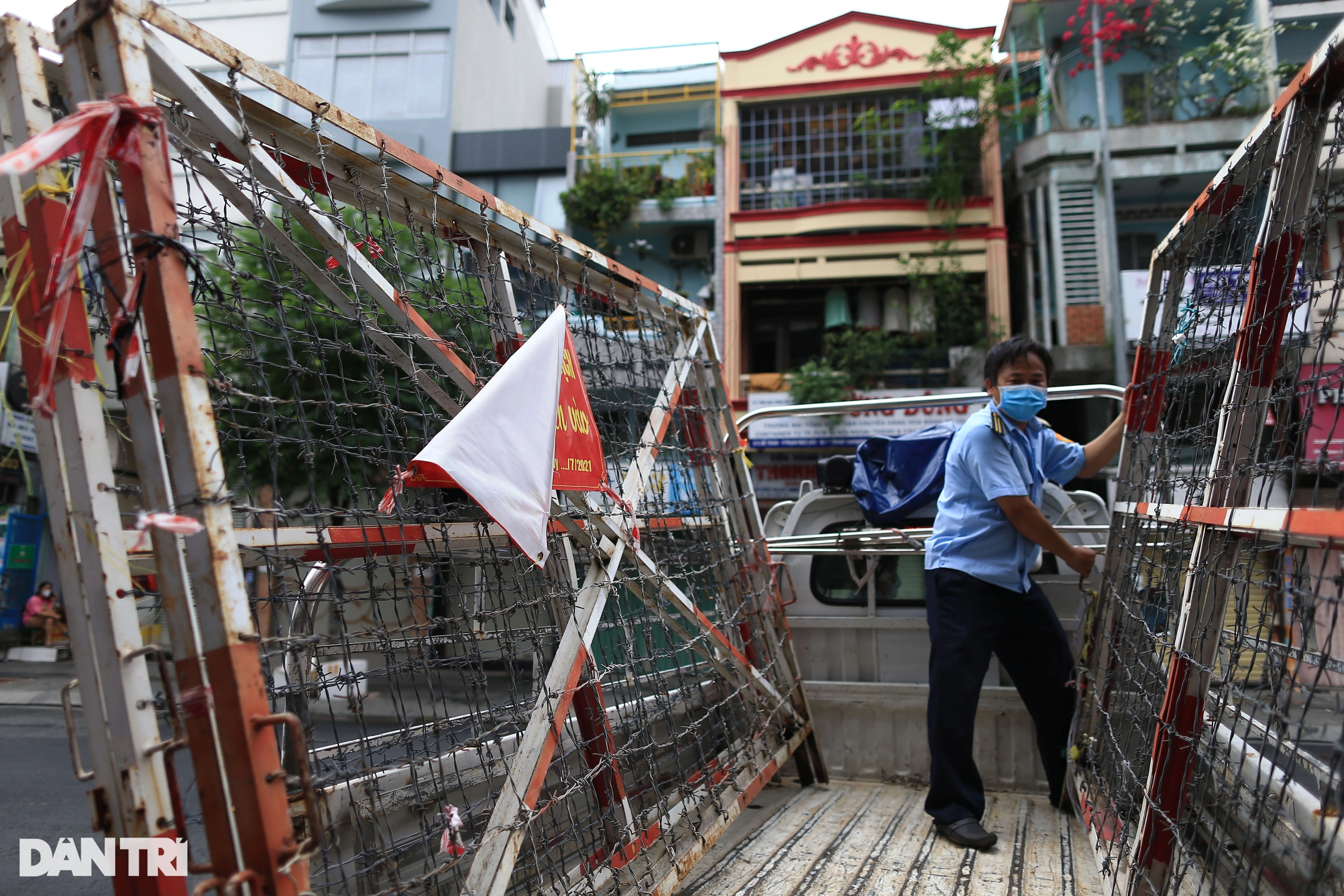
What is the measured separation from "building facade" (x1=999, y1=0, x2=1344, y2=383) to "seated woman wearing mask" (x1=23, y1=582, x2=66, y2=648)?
15814 millimetres

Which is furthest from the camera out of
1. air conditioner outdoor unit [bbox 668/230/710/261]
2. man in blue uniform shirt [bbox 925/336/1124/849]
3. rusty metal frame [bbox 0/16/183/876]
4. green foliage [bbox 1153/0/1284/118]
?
air conditioner outdoor unit [bbox 668/230/710/261]

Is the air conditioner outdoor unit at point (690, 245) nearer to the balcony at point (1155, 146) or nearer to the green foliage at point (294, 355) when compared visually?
the balcony at point (1155, 146)

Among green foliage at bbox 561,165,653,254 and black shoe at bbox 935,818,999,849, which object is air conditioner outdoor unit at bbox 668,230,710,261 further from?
black shoe at bbox 935,818,999,849

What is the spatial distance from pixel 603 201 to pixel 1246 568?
14.1 metres

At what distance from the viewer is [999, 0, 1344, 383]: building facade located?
12.3 meters

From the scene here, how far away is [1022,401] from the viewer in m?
3.09

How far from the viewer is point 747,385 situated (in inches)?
538

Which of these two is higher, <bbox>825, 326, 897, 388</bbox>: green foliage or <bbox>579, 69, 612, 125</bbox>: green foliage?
<bbox>579, 69, 612, 125</bbox>: green foliage

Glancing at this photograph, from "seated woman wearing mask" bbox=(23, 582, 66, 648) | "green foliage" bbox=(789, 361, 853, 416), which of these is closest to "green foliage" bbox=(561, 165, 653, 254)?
"green foliage" bbox=(789, 361, 853, 416)

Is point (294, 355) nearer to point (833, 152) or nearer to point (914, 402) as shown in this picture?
point (914, 402)

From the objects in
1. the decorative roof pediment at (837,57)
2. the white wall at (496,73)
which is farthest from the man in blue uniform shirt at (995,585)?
the white wall at (496,73)

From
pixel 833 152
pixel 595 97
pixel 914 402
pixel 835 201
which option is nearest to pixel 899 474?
pixel 914 402

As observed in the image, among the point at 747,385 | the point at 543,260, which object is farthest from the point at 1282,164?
the point at 747,385

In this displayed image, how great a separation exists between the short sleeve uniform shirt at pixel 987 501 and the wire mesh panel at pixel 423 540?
92cm
